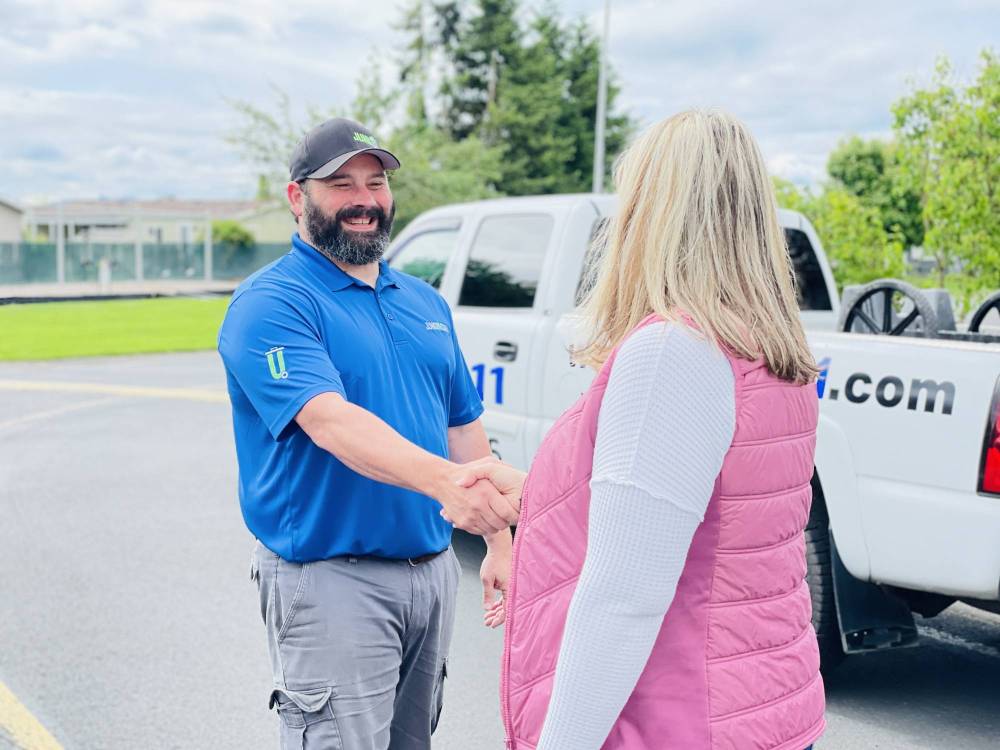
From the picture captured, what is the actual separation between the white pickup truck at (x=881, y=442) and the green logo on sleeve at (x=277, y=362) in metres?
0.68

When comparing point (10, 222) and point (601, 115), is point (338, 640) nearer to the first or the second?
point (601, 115)

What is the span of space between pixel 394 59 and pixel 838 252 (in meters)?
45.1

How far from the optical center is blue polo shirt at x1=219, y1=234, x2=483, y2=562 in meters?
2.38

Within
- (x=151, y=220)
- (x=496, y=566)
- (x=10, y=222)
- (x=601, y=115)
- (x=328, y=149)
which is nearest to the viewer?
(x=328, y=149)

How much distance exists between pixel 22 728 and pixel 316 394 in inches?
100

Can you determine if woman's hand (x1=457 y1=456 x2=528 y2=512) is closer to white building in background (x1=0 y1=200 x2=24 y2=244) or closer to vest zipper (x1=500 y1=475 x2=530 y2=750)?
vest zipper (x1=500 y1=475 x2=530 y2=750)

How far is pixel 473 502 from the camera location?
2.23 meters

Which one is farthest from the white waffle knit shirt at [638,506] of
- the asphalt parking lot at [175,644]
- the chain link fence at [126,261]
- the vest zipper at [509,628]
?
the chain link fence at [126,261]

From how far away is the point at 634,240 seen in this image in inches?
69.3

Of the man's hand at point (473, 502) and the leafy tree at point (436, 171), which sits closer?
the man's hand at point (473, 502)

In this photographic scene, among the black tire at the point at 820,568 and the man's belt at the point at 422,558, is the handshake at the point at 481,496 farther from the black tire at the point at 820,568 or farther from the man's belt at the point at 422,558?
the black tire at the point at 820,568

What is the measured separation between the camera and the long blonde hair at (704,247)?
1.68 meters

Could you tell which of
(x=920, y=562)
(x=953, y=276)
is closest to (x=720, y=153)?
(x=920, y=562)

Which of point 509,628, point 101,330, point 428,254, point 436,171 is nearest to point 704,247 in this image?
point 509,628
